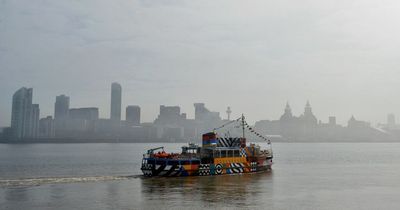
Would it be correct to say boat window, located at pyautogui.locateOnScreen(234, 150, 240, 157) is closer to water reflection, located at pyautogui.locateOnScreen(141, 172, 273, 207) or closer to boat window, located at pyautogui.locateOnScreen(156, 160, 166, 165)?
water reflection, located at pyautogui.locateOnScreen(141, 172, 273, 207)

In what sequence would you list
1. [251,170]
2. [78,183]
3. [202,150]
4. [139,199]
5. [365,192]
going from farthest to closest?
1. [251,170]
2. [202,150]
3. [78,183]
4. [365,192]
5. [139,199]

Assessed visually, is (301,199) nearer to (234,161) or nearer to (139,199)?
(139,199)

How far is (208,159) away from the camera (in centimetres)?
6481

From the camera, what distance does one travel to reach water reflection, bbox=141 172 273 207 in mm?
40503

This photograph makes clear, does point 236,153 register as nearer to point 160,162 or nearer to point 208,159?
point 208,159

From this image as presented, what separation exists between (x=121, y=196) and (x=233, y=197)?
40.3ft

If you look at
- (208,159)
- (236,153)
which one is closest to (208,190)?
(208,159)

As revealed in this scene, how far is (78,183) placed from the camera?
5228 centimetres

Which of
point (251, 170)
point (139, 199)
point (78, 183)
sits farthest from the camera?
point (251, 170)

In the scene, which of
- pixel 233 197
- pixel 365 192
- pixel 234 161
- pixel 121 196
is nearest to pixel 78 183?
pixel 121 196

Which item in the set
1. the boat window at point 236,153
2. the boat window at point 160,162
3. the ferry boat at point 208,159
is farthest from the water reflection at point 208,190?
the boat window at point 236,153

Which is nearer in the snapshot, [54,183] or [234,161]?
[54,183]

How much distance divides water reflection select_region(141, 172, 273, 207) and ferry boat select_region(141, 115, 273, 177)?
2.19 metres

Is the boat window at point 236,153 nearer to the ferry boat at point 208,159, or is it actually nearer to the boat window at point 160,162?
the ferry boat at point 208,159
